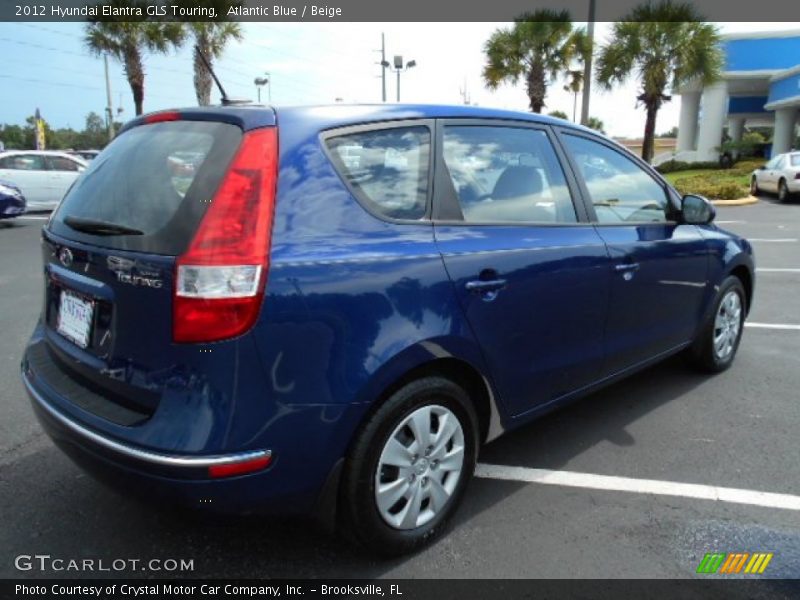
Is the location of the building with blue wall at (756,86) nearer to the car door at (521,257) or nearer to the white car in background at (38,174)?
the white car in background at (38,174)

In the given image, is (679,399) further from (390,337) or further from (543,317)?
(390,337)

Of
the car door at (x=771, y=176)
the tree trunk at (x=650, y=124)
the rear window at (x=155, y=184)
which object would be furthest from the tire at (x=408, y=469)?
the tree trunk at (x=650, y=124)

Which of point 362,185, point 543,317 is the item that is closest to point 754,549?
point 543,317

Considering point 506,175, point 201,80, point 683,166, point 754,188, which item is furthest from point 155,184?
point 683,166

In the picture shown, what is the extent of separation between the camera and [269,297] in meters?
1.95

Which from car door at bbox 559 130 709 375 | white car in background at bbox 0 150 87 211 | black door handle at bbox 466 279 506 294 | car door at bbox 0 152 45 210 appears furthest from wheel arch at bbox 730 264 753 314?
car door at bbox 0 152 45 210

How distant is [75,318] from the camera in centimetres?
238

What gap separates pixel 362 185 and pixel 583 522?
1676mm

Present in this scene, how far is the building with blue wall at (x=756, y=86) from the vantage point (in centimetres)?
2980

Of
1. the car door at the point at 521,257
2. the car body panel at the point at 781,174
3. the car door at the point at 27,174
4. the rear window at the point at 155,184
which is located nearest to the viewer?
the rear window at the point at 155,184

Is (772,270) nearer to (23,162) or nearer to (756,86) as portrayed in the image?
(23,162)

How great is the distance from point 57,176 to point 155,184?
14938 mm

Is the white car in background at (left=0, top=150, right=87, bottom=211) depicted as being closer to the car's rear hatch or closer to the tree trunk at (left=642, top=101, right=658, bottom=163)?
the car's rear hatch

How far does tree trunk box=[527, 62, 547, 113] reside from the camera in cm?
2392
